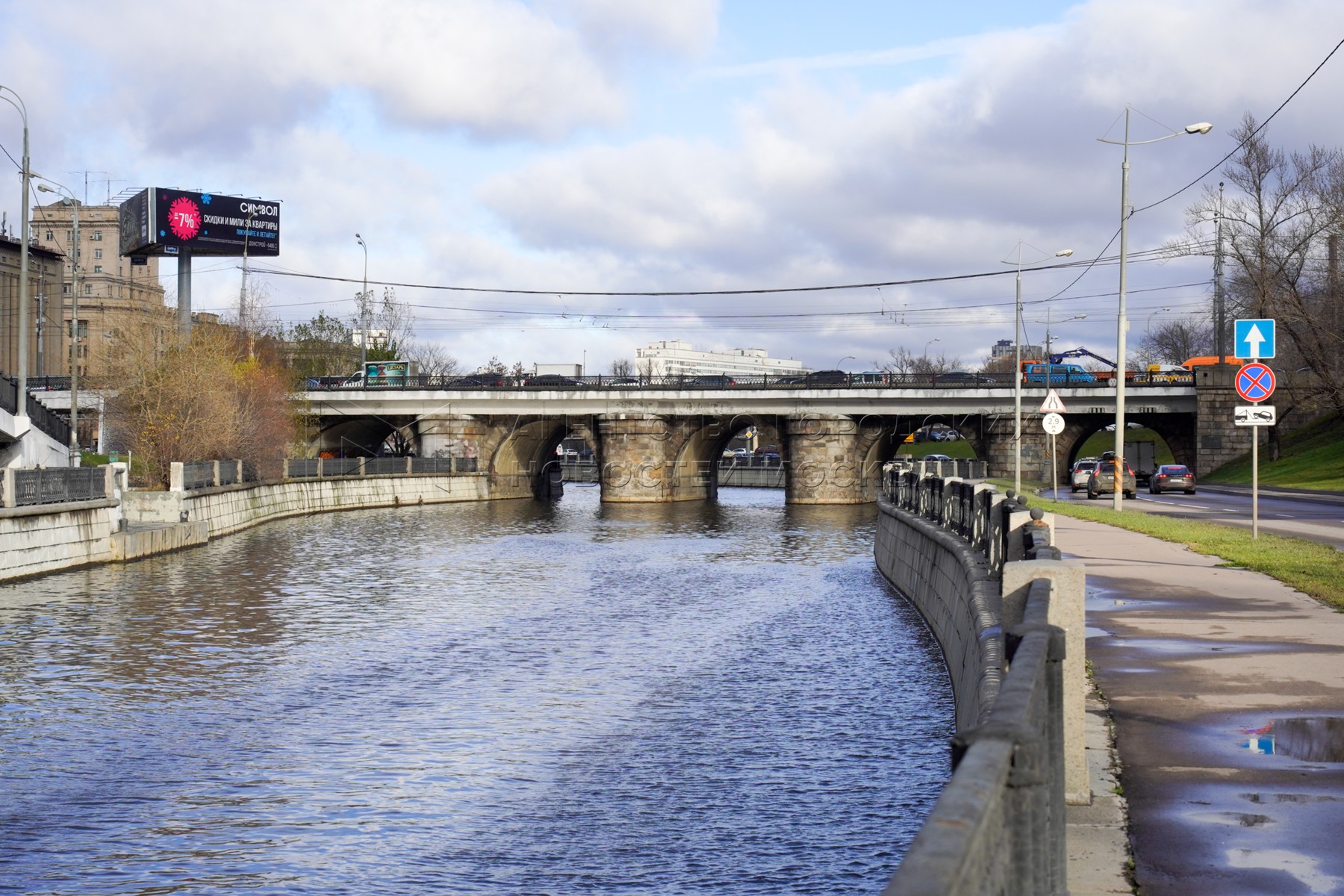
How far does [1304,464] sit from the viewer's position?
71.1m

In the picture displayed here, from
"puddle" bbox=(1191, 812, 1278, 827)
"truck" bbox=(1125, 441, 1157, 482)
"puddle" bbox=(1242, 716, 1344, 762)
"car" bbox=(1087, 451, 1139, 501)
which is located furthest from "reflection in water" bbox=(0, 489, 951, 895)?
"truck" bbox=(1125, 441, 1157, 482)

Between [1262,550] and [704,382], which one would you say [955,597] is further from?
[704,382]

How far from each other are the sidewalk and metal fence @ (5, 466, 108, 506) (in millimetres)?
24460

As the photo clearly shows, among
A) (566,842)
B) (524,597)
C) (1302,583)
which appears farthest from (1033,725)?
(524,597)

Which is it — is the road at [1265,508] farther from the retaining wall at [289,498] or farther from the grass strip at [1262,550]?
the retaining wall at [289,498]

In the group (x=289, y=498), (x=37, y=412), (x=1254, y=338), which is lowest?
(x=289, y=498)

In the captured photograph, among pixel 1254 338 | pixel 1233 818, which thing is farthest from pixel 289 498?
pixel 1233 818

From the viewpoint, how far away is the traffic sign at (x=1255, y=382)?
2600 cm

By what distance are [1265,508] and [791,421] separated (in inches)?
1674

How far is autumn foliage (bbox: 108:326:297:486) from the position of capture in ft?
177

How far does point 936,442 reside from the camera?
15562 centimetres

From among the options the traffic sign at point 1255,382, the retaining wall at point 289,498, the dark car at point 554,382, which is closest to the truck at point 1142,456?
the dark car at point 554,382

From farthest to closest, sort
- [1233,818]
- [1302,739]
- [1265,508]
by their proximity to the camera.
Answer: [1265,508] < [1302,739] < [1233,818]

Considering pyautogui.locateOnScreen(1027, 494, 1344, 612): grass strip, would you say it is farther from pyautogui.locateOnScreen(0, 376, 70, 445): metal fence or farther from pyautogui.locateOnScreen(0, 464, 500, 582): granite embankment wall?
pyautogui.locateOnScreen(0, 376, 70, 445): metal fence
